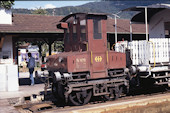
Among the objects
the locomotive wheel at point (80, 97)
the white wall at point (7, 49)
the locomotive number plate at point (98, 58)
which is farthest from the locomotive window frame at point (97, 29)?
the white wall at point (7, 49)

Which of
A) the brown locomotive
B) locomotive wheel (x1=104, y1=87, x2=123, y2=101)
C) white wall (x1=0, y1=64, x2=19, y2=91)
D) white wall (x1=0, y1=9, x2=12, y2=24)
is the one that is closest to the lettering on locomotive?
the brown locomotive

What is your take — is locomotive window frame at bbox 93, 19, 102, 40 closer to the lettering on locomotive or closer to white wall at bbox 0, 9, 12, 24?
the lettering on locomotive

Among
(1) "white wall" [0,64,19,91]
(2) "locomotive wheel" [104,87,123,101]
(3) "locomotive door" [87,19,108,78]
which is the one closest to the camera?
(3) "locomotive door" [87,19,108,78]

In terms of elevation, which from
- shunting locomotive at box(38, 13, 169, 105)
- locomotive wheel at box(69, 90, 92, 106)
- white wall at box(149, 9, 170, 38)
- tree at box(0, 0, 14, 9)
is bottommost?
locomotive wheel at box(69, 90, 92, 106)

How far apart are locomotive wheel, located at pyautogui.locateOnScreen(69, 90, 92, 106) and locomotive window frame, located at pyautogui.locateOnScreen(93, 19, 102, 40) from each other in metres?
2.21

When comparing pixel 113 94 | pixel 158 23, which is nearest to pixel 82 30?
pixel 113 94

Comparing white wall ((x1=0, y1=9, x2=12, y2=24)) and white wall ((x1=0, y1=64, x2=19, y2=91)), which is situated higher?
white wall ((x1=0, y1=9, x2=12, y2=24))

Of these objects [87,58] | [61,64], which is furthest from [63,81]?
[87,58]

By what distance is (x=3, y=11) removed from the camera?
51.4ft

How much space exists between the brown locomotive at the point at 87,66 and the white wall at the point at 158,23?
6.30 meters

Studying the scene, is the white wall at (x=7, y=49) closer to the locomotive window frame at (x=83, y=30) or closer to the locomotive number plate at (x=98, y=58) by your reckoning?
the locomotive window frame at (x=83, y=30)

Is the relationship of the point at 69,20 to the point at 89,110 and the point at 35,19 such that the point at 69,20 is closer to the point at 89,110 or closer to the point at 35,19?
the point at 89,110

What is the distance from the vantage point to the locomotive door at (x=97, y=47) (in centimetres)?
913

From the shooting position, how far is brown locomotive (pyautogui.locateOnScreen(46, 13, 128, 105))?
344 inches
